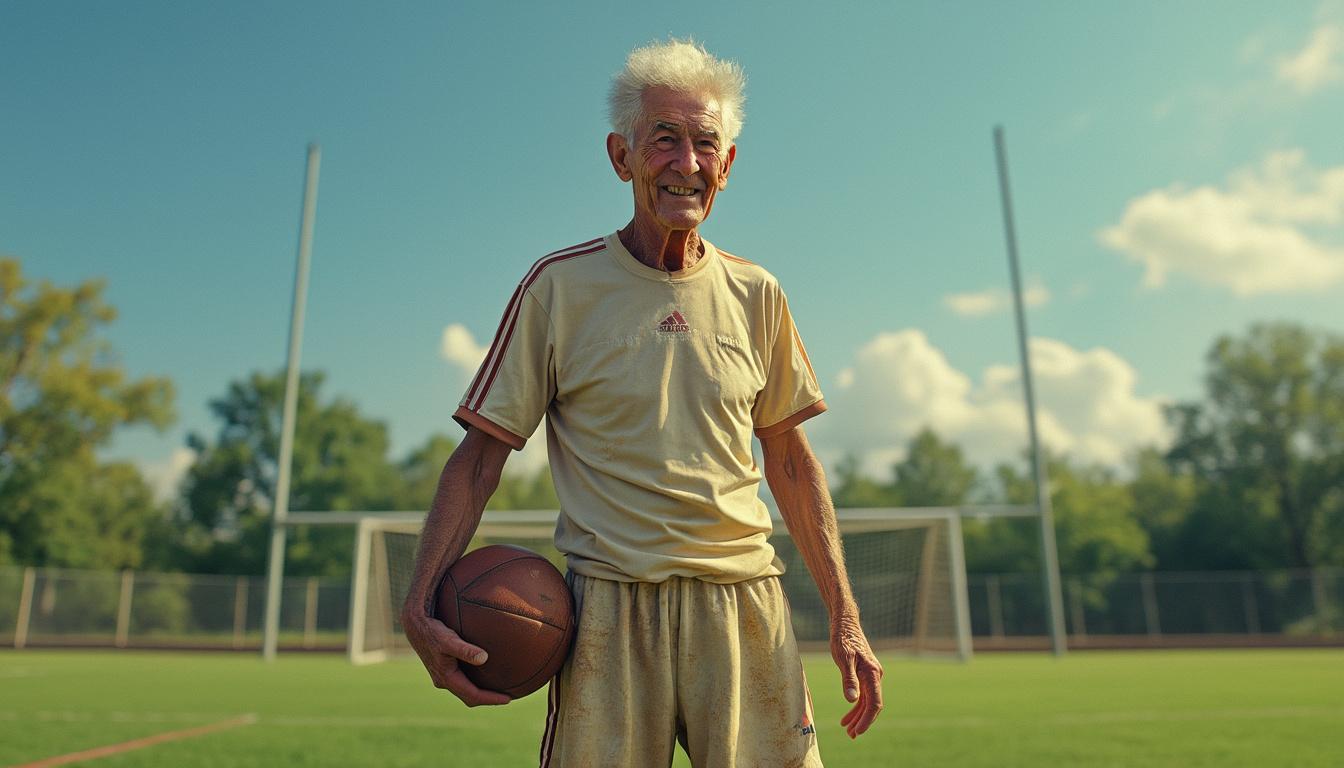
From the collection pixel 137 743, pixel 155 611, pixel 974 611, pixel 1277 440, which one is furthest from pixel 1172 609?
pixel 155 611

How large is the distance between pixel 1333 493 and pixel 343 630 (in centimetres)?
3778

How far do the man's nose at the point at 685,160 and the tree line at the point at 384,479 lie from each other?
37.2m

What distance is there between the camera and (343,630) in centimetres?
2784

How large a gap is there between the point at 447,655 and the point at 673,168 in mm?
1023

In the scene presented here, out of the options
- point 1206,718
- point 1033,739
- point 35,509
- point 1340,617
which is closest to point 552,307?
point 1033,739

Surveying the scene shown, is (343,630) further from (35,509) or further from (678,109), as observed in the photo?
(678,109)

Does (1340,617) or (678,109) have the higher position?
(678,109)

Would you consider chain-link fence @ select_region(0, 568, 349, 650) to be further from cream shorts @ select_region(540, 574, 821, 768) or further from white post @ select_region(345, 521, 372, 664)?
cream shorts @ select_region(540, 574, 821, 768)

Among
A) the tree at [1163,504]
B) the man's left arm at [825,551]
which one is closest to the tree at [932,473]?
the tree at [1163,504]

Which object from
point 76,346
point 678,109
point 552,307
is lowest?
point 552,307

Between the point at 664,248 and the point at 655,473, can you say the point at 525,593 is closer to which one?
the point at 655,473

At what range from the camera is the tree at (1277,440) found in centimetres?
3791

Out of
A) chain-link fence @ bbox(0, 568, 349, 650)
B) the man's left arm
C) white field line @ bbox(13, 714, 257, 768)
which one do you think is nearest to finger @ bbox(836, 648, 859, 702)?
the man's left arm

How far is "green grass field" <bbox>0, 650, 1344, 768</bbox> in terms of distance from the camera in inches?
209
